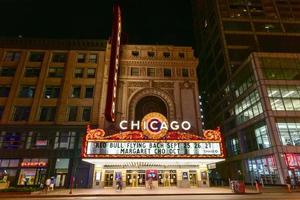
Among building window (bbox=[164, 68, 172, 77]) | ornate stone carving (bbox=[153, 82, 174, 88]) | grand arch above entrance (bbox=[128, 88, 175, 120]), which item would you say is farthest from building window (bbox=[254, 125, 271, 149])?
building window (bbox=[164, 68, 172, 77])

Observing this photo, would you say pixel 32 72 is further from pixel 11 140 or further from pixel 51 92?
pixel 11 140

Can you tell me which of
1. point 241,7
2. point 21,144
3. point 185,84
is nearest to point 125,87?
point 185,84

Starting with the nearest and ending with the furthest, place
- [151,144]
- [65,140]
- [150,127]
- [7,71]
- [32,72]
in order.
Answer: [151,144] < [150,127] < [65,140] < [7,71] < [32,72]

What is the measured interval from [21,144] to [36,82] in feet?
37.2

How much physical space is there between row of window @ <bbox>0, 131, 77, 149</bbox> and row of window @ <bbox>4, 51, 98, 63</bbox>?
14.5 m

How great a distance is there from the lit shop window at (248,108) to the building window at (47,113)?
35109mm

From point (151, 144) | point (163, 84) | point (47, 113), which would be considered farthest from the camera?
point (163, 84)

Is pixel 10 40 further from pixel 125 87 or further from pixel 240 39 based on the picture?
pixel 240 39

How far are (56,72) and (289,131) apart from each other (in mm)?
41123

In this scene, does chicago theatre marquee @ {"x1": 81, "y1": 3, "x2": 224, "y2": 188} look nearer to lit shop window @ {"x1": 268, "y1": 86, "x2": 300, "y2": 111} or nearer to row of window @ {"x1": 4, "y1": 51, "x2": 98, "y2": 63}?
row of window @ {"x1": 4, "y1": 51, "x2": 98, "y2": 63}

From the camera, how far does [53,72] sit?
38625mm

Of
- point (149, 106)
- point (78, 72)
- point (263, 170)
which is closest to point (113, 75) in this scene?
point (149, 106)

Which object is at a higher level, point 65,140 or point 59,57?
point 59,57

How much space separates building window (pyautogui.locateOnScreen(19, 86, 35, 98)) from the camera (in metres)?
36.2
